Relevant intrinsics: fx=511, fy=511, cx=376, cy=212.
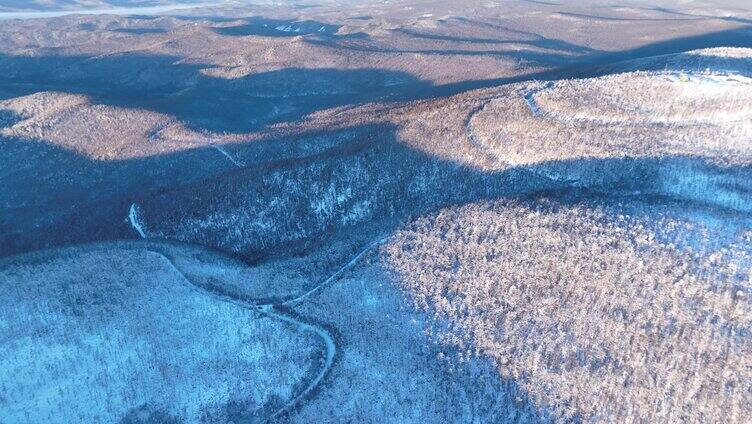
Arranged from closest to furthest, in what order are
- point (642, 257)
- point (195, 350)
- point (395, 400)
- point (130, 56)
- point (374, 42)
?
point (395, 400), point (642, 257), point (195, 350), point (130, 56), point (374, 42)

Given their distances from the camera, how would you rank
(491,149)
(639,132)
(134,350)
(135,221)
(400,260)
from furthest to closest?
(135,221) < (491,149) < (639,132) < (400,260) < (134,350)

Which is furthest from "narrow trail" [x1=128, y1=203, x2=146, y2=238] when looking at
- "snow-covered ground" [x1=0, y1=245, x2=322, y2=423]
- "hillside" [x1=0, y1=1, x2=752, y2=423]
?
"snow-covered ground" [x1=0, y1=245, x2=322, y2=423]

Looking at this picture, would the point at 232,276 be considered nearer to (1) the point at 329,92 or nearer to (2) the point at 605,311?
(2) the point at 605,311

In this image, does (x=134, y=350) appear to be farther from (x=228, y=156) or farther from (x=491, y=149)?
(x=491, y=149)

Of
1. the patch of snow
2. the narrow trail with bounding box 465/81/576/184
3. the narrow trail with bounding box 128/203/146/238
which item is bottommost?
the narrow trail with bounding box 128/203/146/238

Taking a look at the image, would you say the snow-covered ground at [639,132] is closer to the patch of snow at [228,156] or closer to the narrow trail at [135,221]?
the patch of snow at [228,156]

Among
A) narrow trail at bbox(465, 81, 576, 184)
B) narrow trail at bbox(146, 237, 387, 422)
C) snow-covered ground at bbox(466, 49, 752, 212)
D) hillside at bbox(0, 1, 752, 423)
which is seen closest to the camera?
hillside at bbox(0, 1, 752, 423)

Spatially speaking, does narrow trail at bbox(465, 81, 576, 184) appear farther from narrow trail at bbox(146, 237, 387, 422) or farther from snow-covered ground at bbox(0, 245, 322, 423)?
snow-covered ground at bbox(0, 245, 322, 423)

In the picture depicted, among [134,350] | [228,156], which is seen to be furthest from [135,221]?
[134,350]

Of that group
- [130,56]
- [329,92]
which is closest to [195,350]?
[329,92]
